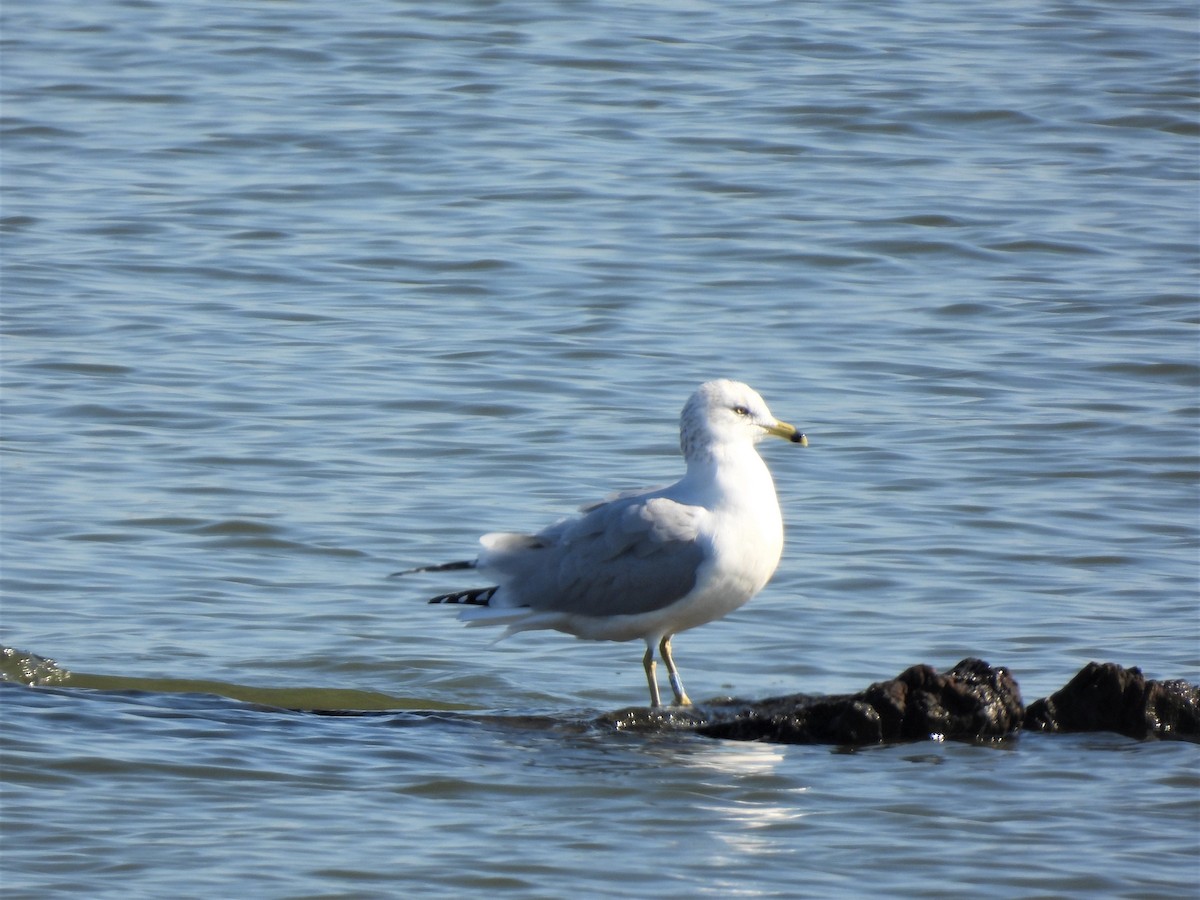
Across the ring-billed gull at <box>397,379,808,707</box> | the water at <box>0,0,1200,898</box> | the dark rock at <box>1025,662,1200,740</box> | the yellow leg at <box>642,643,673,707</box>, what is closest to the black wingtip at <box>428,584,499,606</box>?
the ring-billed gull at <box>397,379,808,707</box>

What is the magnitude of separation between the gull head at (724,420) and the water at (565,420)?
2.97 feet

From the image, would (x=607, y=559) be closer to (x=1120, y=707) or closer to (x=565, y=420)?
(x=1120, y=707)

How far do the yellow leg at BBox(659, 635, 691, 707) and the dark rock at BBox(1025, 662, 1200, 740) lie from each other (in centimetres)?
108

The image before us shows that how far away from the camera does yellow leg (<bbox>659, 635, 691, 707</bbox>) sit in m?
6.33

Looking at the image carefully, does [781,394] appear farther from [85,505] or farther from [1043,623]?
[85,505]

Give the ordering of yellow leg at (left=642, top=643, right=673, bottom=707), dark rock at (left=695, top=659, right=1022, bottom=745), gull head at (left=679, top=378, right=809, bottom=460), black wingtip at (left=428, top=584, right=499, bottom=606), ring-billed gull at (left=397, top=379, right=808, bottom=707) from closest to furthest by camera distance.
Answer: dark rock at (left=695, top=659, right=1022, bottom=745) < ring-billed gull at (left=397, top=379, right=808, bottom=707) < yellow leg at (left=642, top=643, right=673, bottom=707) < gull head at (left=679, top=378, right=809, bottom=460) < black wingtip at (left=428, top=584, right=499, bottom=606)

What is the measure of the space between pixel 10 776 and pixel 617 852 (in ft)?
5.70

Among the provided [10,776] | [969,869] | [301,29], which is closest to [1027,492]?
[969,869]

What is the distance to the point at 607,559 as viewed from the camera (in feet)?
20.9

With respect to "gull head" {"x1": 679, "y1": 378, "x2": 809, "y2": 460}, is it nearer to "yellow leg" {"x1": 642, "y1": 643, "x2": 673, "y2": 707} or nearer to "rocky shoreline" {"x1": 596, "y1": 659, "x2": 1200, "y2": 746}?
"yellow leg" {"x1": 642, "y1": 643, "x2": 673, "y2": 707}

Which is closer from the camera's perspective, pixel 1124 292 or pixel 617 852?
pixel 617 852

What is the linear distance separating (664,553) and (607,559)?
21 centimetres

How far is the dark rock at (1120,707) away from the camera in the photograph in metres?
5.88

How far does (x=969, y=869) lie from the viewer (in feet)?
16.4
